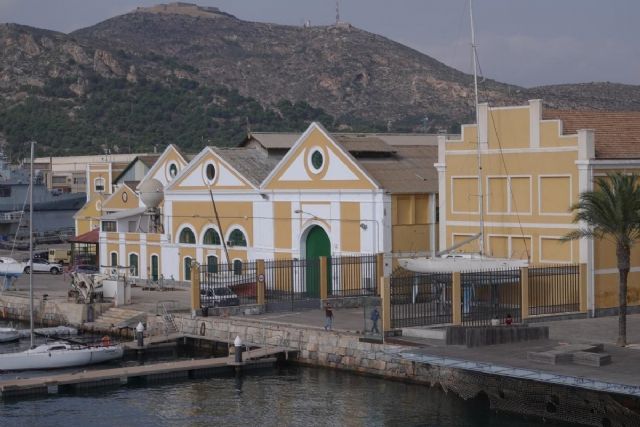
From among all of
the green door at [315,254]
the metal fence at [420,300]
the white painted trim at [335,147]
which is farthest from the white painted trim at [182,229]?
the metal fence at [420,300]

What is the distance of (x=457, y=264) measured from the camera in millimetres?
40625

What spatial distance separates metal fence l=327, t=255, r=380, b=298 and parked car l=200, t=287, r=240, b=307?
3722 millimetres

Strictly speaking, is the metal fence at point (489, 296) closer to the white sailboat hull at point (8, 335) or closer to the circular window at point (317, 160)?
the circular window at point (317, 160)

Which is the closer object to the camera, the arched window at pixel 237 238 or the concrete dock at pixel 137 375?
the concrete dock at pixel 137 375

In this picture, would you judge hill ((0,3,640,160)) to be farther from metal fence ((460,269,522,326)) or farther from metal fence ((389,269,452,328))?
metal fence ((389,269,452,328))

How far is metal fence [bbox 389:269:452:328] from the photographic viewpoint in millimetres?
35531

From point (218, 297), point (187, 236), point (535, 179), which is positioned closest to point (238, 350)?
point (218, 297)

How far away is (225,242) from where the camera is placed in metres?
51.9

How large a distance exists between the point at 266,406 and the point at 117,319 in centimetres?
1603

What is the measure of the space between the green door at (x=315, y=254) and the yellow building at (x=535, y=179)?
5202 millimetres

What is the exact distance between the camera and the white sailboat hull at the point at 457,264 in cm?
3975

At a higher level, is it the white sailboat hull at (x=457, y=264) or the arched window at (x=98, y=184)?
the arched window at (x=98, y=184)

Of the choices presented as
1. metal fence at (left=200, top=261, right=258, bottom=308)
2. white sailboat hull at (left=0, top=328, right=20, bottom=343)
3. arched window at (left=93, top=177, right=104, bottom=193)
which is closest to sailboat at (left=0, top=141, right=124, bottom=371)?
metal fence at (left=200, top=261, right=258, bottom=308)

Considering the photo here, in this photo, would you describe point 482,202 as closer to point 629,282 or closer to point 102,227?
point 629,282
